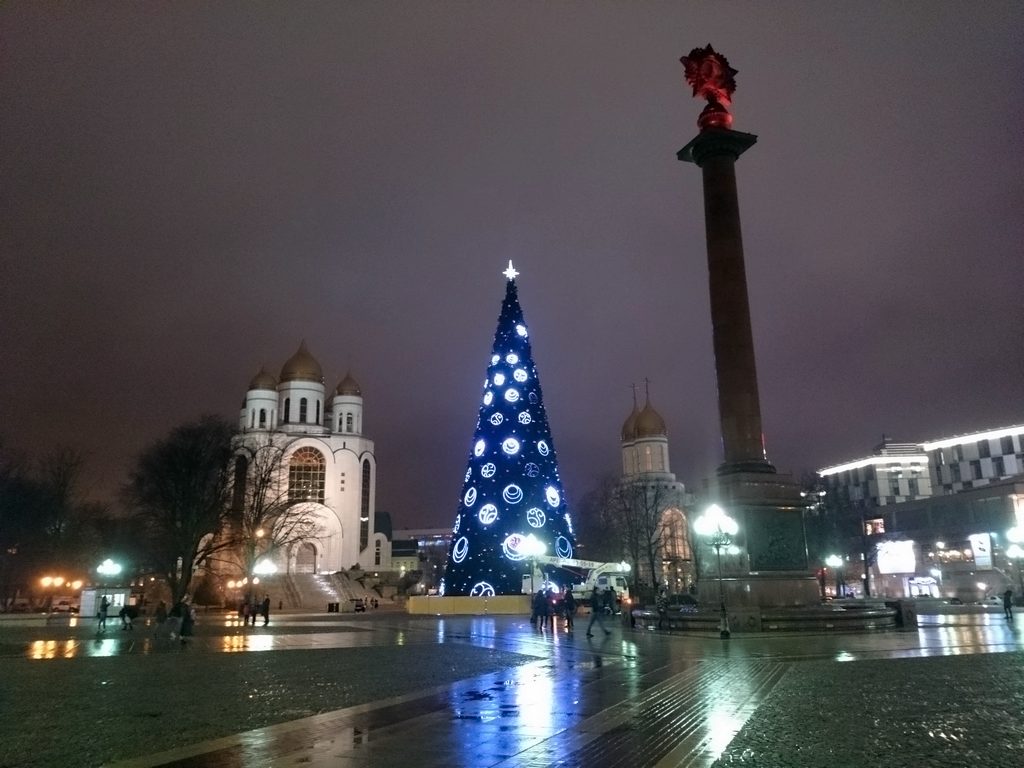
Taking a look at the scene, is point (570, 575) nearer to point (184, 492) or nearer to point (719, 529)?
point (719, 529)

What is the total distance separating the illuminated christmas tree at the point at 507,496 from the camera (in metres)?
43.8

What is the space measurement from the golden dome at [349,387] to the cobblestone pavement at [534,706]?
71.5m

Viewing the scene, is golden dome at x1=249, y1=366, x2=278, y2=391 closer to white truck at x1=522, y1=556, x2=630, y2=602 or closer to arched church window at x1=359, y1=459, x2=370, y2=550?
arched church window at x1=359, y1=459, x2=370, y2=550

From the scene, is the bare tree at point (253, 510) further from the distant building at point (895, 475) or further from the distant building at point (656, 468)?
the distant building at point (895, 475)

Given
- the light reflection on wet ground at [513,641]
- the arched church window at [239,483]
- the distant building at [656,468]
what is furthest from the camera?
the distant building at [656,468]

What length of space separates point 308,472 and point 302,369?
12167 mm

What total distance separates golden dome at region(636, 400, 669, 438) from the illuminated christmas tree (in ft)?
211

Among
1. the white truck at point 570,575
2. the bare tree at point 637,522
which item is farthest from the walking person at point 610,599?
the bare tree at point 637,522

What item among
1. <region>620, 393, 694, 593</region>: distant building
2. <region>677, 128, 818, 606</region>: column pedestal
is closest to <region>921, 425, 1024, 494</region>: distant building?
<region>620, 393, 694, 593</region>: distant building

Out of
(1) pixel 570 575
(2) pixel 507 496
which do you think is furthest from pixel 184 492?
(1) pixel 570 575

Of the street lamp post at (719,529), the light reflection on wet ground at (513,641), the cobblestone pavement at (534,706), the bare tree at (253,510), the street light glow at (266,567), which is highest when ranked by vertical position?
the bare tree at (253,510)

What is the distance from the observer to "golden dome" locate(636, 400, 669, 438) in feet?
356

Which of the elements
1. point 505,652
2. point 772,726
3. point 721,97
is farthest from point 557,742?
point 721,97

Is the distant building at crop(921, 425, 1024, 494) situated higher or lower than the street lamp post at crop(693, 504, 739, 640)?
higher
